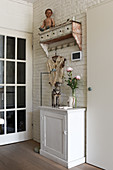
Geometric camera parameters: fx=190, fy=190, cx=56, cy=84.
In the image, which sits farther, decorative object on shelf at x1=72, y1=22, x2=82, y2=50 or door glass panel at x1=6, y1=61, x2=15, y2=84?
door glass panel at x1=6, y1=61, x2=15, y2=84

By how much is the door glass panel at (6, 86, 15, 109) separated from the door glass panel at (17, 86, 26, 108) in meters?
0.11

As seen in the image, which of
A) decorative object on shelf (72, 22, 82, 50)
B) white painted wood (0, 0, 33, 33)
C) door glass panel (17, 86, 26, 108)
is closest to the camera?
decorative object on shelf (72, 22, 82, 50)

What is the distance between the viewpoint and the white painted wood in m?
3.64

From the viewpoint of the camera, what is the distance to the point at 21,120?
3908 mm

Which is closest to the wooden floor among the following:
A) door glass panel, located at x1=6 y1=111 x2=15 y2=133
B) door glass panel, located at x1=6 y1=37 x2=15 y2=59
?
door glass panel, located at x1=6 y1=111 x2=15 y2=133

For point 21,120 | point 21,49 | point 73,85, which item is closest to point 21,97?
point 21,120

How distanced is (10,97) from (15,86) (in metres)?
0.24

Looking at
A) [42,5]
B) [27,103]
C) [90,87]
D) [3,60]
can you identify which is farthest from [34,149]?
[42,5]

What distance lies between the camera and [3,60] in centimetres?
368

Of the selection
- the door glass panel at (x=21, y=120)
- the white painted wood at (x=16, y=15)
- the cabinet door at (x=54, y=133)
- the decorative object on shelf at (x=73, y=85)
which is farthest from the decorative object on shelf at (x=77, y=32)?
the door glass panel at (x=21, y=120)

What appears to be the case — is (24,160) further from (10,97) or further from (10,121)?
(10,97)

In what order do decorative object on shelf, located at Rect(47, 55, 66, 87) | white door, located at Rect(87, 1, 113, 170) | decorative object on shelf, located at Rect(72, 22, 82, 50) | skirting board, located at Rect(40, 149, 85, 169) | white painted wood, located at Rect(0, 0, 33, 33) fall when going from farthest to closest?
white painted wood, located at Rect(0, 0, 33, 33)
decorative object on shelf, located at Rect(47, 55, 66, 87)
decorative object on shelf, located at Rect(72, 22, 82, 50)
skirting board, located at Rect(40, 149, 85, 169)
white door, located at Rect(87, 1, 113, 170)

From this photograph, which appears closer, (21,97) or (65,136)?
(65,136)

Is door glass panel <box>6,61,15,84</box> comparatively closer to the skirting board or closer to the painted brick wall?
the painted brick wall
